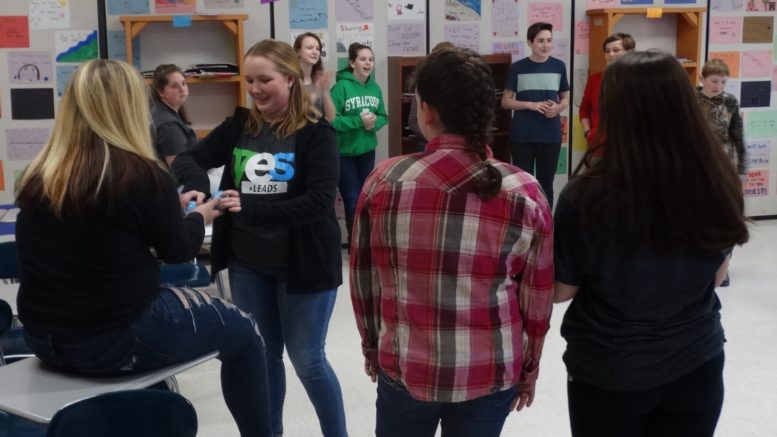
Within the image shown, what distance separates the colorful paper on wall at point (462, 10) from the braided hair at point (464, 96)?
484cm

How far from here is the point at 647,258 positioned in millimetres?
1729

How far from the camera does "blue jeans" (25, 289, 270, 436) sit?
6.77ft

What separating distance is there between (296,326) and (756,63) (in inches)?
223

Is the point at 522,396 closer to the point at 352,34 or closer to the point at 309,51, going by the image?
the point at 309,51

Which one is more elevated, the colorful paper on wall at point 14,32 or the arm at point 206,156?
the colorful paper on wall at point 14,32

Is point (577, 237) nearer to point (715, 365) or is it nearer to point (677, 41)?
point (715, 365)

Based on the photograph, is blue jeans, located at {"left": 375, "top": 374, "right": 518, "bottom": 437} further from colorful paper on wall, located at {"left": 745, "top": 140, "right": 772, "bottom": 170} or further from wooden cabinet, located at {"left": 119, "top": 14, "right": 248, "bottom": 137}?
colorful paper on wall, located at {"left": 745, "top": 140, "right": 772, "bottom": 170}

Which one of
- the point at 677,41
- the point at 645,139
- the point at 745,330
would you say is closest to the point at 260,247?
the point at 645,139

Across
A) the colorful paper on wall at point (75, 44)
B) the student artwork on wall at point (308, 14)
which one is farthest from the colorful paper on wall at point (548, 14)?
the colorful paper on wall at point (75, 44)

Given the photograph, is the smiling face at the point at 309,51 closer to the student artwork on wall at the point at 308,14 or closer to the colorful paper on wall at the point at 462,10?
the student artwork on wall at the point at 308,14

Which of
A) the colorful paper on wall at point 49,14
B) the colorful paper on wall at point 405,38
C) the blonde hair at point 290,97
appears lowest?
the blonde hair at point 290,97

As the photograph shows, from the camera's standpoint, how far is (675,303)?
1764 millimetres

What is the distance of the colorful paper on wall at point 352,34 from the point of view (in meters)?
6.25

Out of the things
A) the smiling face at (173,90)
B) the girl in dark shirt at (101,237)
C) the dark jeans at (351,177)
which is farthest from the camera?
the dark jeans at (351,177)
